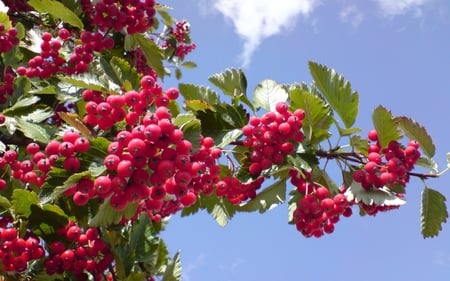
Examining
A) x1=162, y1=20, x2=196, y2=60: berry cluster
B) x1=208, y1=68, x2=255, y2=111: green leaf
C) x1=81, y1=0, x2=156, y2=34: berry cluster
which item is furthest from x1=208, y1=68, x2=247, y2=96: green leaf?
x1=162, y1=20, x2=196, y2=60: berry cluster

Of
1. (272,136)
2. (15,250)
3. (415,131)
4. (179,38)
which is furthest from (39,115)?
(179,38)

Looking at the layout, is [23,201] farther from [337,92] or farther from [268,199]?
[337,92]

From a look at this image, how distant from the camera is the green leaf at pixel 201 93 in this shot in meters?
3.69

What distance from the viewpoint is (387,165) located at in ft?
10.5

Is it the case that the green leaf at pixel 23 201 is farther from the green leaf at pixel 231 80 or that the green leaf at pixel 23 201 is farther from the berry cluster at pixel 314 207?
the berry cluster at pixel 314 207

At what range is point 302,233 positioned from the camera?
11.5 ft

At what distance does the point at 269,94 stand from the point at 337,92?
44 centimetres

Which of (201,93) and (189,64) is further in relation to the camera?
(189,64)

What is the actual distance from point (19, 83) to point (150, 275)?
5.84 feet

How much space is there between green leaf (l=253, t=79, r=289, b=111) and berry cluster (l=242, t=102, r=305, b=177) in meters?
0.23

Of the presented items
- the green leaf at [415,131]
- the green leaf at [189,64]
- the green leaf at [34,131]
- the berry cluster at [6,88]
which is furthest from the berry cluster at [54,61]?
the green leaf at [189,64]

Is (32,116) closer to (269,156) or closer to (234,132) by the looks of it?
(234,132)

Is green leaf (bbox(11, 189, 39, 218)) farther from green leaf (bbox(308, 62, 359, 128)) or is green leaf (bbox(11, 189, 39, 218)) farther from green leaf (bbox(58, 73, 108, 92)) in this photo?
green leaf (bbox(308, 62, 359, 128))

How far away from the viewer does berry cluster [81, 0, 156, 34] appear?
4.74 metres
